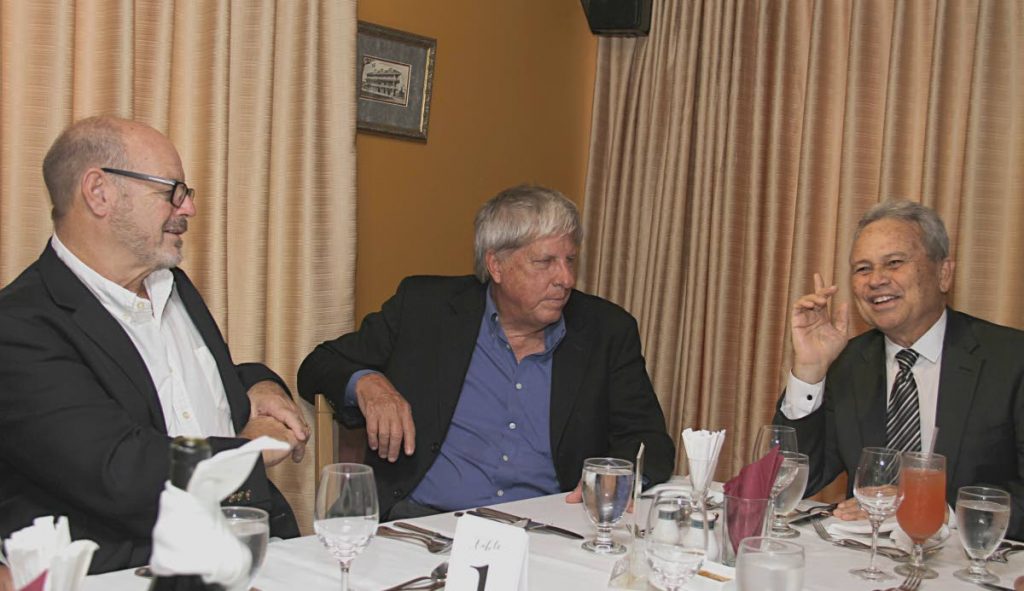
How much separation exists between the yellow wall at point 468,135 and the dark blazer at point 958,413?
5.20ft

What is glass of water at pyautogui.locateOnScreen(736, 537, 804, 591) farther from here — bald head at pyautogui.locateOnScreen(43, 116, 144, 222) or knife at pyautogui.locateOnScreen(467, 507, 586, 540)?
bald head at pyautogui.locateOnScreen(43, 116, 144, 222)

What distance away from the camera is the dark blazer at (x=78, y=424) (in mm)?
1721

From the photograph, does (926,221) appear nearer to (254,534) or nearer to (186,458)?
(254,534)

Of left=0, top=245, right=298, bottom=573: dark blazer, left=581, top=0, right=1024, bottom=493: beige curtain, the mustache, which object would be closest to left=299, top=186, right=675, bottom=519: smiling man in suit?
the mustache

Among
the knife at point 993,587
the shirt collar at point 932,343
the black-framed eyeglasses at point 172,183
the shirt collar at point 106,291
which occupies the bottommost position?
the knife at point 993,587

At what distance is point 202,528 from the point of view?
835mm

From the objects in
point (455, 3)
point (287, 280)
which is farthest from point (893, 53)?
point (287, 280)

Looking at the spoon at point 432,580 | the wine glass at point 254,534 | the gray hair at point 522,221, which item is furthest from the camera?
the gray hair at point 522,221

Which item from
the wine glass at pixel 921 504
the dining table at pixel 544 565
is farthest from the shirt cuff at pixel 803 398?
the wine glass at pixel 921 504

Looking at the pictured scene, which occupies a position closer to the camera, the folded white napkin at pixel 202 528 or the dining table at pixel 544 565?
the folded white napkin at pixel 202 528

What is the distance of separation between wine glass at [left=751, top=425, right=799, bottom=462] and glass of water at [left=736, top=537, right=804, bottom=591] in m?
0.71

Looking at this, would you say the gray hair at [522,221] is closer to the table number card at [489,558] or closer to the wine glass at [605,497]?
the wine glass at [605,497]

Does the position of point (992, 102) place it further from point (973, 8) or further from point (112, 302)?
point (112, 302)

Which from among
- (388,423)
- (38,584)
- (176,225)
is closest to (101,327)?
(176,225)
